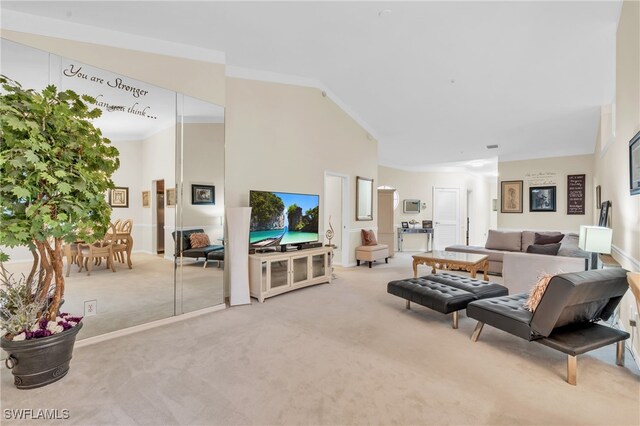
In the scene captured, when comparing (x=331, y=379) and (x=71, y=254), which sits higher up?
(x=71, y=254)

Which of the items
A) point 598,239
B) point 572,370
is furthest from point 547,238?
point 572,370

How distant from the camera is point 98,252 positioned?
10.1ft

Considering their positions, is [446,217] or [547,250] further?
[446,217]

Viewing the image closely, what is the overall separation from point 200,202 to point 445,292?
298cm

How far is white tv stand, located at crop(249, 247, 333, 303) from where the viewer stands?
4.10 m

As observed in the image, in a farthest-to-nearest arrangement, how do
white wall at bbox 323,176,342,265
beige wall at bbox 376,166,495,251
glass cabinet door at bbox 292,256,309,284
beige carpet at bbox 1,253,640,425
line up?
1. beige wall at bbox 376,166,495,251
2. white wall at bbox 323,176,342,265
3. glass cabinet door at bbox 292,256,309,284
4. beige carpet at bbox 1,253,640,425

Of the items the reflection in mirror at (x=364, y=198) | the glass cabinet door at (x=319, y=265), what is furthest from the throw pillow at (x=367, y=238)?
the glass cabinet door at (x=319, y=265)

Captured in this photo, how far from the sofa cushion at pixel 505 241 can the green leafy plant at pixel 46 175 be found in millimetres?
6621

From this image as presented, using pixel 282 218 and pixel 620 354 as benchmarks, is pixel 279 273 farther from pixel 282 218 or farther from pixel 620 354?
pixel 620 354

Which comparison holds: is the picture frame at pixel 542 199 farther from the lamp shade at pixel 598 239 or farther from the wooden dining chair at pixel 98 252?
the wooden dining chair at pixel 98 252

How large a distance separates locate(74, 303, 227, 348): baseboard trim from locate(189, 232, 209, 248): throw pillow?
2.52 ft

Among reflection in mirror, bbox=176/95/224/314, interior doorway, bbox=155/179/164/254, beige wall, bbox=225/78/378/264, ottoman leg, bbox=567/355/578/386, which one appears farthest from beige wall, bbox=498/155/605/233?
interior doorway, bbox=155/179/164/254

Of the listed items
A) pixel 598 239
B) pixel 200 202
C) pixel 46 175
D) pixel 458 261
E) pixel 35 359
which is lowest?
pixel 35 359

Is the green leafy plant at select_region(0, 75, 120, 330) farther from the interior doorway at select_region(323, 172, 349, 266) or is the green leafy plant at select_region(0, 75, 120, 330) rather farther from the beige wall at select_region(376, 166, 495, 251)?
the beige wall at select_region(376, 166, 495, 251)
